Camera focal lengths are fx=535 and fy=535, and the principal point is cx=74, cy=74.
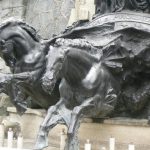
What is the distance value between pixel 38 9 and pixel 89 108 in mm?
4311

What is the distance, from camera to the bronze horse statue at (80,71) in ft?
15.7

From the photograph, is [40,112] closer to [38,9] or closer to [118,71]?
[118,71]

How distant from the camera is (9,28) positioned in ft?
19.5

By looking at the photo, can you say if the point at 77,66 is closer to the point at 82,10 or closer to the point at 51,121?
the point at 51,121

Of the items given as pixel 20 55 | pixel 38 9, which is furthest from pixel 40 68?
pixel 38 9

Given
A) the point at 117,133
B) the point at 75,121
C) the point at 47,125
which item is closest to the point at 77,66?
the point at 75,121

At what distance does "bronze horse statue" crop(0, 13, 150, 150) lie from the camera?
479 centimetres

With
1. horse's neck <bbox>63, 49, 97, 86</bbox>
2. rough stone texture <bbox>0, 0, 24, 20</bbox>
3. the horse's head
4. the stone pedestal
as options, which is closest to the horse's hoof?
horse's neck <bbox>63, 49, 97, 86</bbox>

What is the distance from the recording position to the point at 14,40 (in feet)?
19.5

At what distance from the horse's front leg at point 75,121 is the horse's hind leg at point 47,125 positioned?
12 cm

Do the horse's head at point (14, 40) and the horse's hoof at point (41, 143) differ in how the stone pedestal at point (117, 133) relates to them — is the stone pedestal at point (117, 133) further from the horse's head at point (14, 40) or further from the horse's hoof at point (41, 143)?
the horse's head at point (14, 40)

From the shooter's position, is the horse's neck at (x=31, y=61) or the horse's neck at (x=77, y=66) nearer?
the horse's neck at (x=77, y=66)

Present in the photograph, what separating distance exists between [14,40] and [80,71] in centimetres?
122

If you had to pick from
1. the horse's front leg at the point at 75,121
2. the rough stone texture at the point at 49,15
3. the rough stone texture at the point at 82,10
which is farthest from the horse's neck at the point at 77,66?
the rough stone texture at the point at 49,15
